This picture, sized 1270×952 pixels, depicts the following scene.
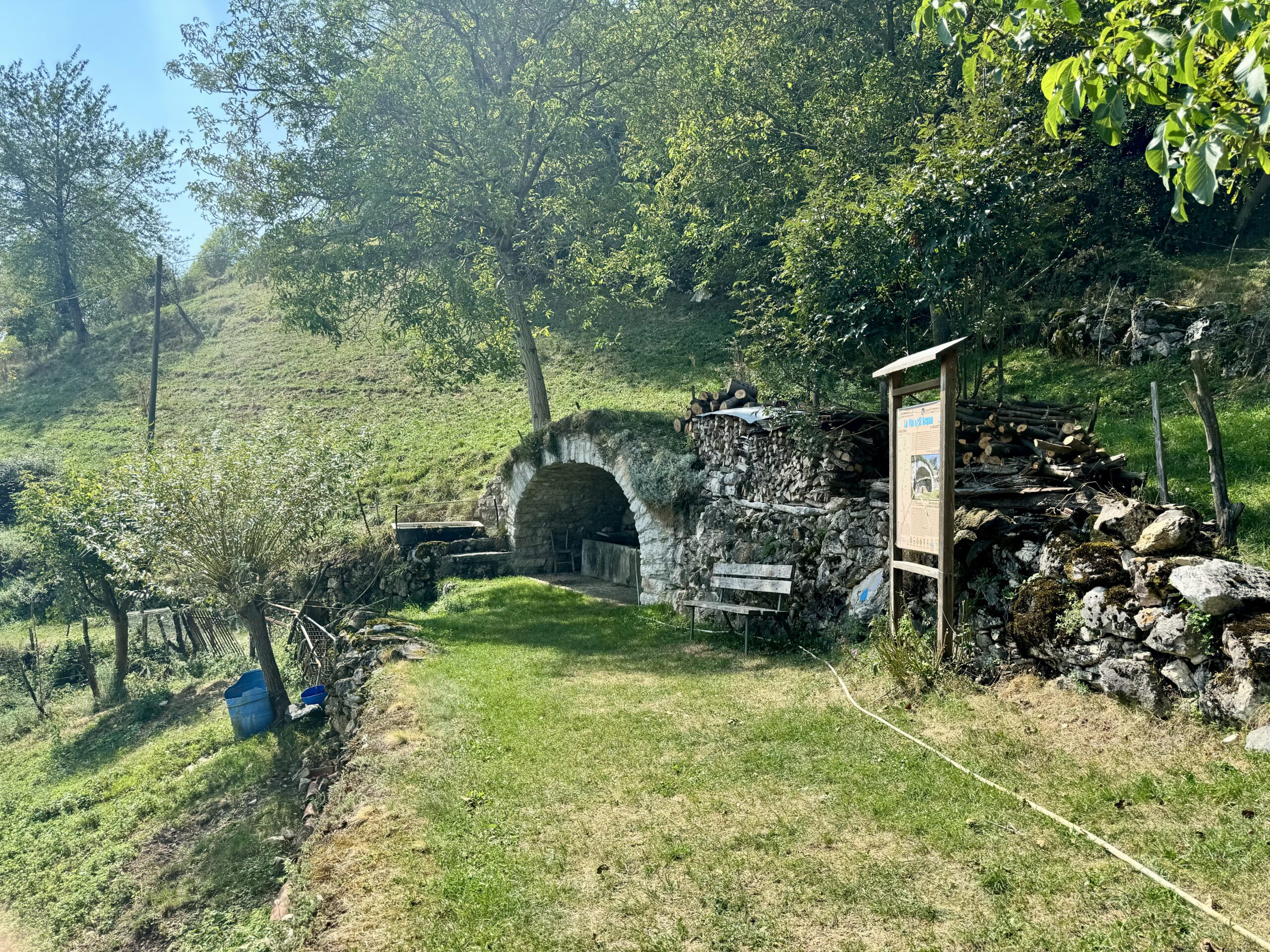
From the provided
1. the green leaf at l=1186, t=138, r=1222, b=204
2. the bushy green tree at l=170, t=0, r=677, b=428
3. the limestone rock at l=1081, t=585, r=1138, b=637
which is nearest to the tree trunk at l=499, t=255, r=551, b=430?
the bushy green tree at l=170, t=0, r=677, b=428

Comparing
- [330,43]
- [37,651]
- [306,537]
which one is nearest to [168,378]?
[37,651]

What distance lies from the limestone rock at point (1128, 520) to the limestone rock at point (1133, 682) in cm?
87

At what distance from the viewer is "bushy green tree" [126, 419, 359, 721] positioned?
952 cm

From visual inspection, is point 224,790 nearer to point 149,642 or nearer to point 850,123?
point 149,642

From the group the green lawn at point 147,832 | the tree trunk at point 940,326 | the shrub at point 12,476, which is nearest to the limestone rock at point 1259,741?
the green lawn at point 147,832

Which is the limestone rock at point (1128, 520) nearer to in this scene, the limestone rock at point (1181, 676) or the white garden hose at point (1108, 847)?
the limestone rock at point (1181, 676)

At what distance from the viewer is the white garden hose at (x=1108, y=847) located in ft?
9.72

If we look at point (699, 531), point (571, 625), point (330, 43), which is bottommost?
point (571, 625)

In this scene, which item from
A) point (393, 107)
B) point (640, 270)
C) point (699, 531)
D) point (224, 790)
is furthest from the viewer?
point (640, 270)

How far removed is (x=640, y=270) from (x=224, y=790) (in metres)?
12.5

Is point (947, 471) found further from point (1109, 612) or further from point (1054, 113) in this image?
point (1054, 113)

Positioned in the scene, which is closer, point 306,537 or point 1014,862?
point 1014,862

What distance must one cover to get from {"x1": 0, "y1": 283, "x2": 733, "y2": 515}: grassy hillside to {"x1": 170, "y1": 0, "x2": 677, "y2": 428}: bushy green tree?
219 centimetres

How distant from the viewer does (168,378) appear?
3100 cm
